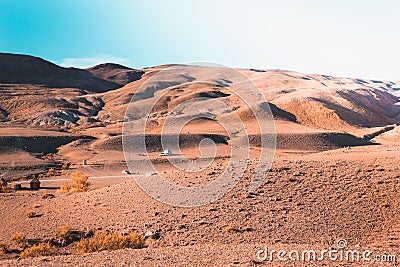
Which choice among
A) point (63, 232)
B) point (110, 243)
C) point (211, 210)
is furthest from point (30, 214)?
point (211, 210)

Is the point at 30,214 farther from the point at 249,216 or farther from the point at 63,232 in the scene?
the point at 249,216

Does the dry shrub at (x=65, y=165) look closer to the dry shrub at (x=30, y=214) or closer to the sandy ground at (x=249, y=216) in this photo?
the sandy ground at (x=249, y=216)

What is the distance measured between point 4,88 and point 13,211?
11363 centimetres

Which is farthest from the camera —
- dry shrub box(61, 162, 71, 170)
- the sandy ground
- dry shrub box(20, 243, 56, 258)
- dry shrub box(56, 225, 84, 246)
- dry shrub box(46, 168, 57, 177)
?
dry shrub box(61, 162, 71, 170)

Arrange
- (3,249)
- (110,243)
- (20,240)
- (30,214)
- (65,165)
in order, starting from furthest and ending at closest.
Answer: (65,165), (30,214), (20,240), (3,249), (110,243)

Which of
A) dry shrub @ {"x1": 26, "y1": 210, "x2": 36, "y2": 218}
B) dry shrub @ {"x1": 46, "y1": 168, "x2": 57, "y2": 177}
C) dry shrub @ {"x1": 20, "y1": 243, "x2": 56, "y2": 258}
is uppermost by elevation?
dry shrub @ {"x1": 20, "y1": 243, "x2": 56, "y2": 258}

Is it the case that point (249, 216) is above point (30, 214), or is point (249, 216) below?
above

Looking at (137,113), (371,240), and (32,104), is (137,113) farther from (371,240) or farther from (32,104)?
(371,240)

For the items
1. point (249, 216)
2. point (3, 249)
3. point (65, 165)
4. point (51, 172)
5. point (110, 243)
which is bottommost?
point (51, 172)

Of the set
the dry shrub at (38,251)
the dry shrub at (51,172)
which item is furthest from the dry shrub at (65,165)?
the dry shrub at (38,251)

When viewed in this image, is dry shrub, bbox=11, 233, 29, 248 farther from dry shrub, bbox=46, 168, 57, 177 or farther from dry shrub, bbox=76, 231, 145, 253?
dry shrub, bbox=46, 168, 57, 177

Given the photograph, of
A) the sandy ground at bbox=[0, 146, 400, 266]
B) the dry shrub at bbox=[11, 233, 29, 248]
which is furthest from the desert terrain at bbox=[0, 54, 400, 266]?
the dry shrub at bbox=[11, 233, 29, 248]

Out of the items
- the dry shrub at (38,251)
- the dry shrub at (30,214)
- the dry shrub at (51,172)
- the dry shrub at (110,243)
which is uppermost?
the dry shrub at (110,243)

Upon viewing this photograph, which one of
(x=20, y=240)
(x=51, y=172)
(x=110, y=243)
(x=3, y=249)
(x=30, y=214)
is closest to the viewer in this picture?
(x=110, y=243)
